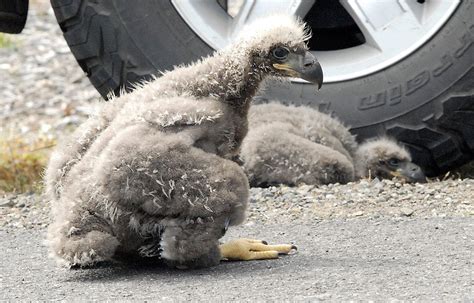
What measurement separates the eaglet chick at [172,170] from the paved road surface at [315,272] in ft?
0.45

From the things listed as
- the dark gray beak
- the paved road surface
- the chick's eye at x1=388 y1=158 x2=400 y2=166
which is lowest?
the paved road surface

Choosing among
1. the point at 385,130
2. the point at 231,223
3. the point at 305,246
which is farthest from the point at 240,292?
the point at 385,130

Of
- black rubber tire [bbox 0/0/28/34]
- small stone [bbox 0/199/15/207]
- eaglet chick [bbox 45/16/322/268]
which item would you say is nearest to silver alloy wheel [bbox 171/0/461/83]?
black rubber tire [bbox 0/0/28/34]

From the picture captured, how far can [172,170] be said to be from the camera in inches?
216

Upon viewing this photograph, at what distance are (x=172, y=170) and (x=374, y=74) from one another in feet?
9.50

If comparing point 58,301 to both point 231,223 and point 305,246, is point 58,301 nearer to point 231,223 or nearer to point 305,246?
point 231,223

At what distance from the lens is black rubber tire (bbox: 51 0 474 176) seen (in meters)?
7.87

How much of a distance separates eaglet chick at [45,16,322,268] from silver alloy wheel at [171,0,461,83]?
1.90m

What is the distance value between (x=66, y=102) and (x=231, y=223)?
591cm

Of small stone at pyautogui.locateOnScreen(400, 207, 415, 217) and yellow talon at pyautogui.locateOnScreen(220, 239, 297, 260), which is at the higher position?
small stone at pyautogui.locateOnScreen(400, 207, 415, 217)

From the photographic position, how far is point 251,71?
6.00 m

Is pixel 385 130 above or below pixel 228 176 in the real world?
above

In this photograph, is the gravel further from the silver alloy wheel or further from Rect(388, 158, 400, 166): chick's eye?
Rect(388, 158, 400, 166): chick's eye

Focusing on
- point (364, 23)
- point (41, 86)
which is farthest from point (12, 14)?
point (41, 86)
